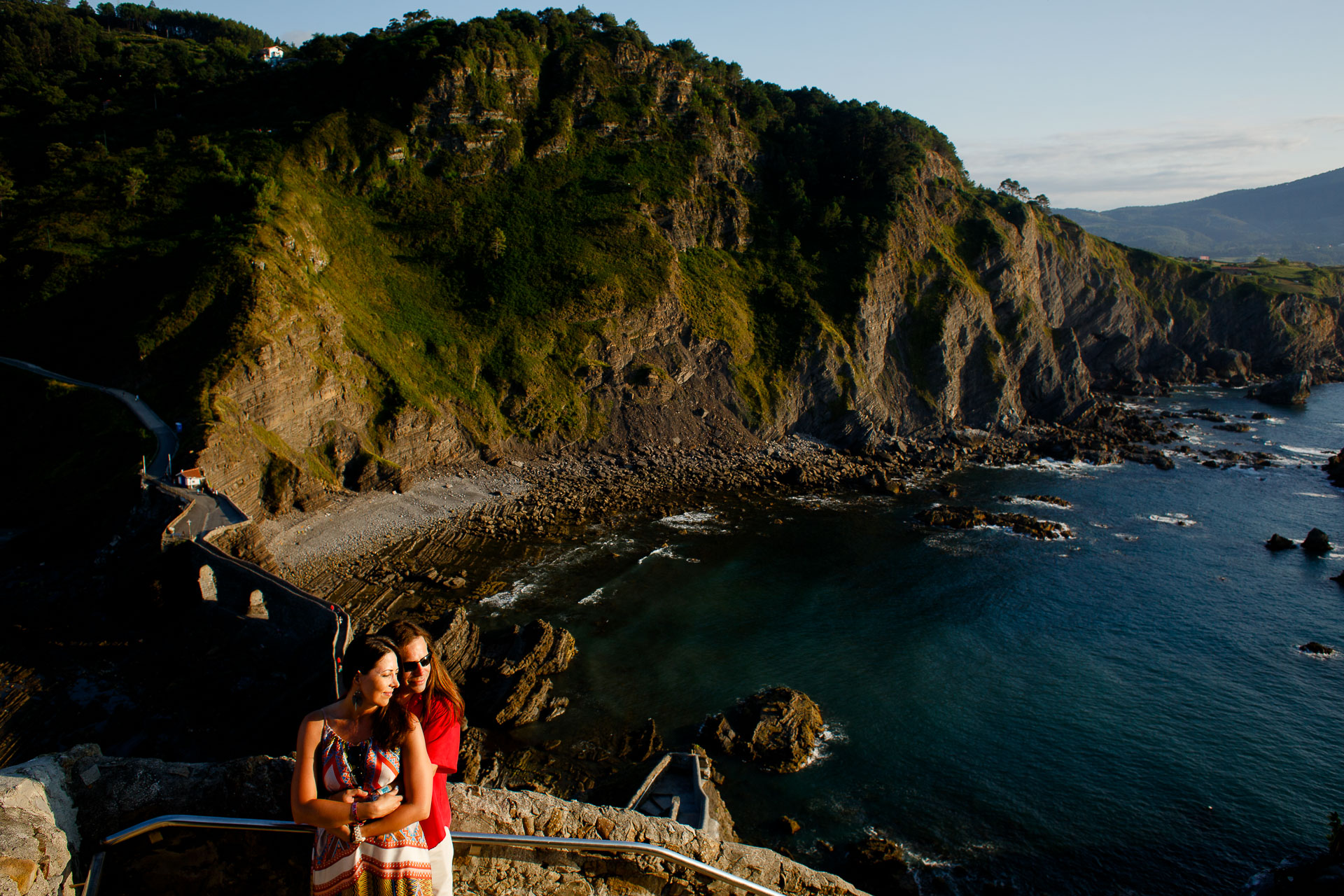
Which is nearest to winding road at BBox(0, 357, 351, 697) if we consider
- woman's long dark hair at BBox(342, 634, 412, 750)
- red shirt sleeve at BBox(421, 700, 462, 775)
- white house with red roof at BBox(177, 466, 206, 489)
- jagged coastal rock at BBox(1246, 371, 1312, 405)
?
white house with red roof at BBox(177, 466, 206, 489)

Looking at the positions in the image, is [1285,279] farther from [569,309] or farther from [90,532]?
[90,532]

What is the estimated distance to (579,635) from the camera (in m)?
33.1

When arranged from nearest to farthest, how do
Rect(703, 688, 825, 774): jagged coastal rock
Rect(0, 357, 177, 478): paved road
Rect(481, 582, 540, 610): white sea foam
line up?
Rect(703, 688, 825, 774): jagged coastal rock, Rect(0, 357, 177, 478): paved road, Rect(481, 582, 540, 610): white sea foam

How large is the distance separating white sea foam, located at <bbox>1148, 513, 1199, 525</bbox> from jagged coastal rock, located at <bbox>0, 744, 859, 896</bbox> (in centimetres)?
5568

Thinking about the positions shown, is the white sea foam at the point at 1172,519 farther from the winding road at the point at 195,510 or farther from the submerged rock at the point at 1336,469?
the winding road at the point at 195,510

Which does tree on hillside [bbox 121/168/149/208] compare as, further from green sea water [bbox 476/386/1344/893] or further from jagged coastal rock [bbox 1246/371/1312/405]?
jagged coastal rock [bbox 1246/371/1312/405]

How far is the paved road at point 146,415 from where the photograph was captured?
33.5 meters

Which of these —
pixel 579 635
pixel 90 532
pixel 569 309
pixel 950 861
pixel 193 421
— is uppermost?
pixel 569 309

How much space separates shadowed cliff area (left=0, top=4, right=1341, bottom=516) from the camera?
143 feet

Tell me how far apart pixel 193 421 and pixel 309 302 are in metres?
13.1

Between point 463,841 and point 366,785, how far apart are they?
6.72ft

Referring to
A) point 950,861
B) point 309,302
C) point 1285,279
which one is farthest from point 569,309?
point 1285,279

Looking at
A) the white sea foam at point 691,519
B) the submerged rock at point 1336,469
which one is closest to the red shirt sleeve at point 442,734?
the white sea foam at point 691,519

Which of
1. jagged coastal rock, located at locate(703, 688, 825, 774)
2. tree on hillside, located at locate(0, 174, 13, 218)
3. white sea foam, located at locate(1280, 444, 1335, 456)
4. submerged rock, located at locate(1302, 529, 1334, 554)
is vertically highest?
tree on hillside, located at locate(0, 174, 13, 218)
